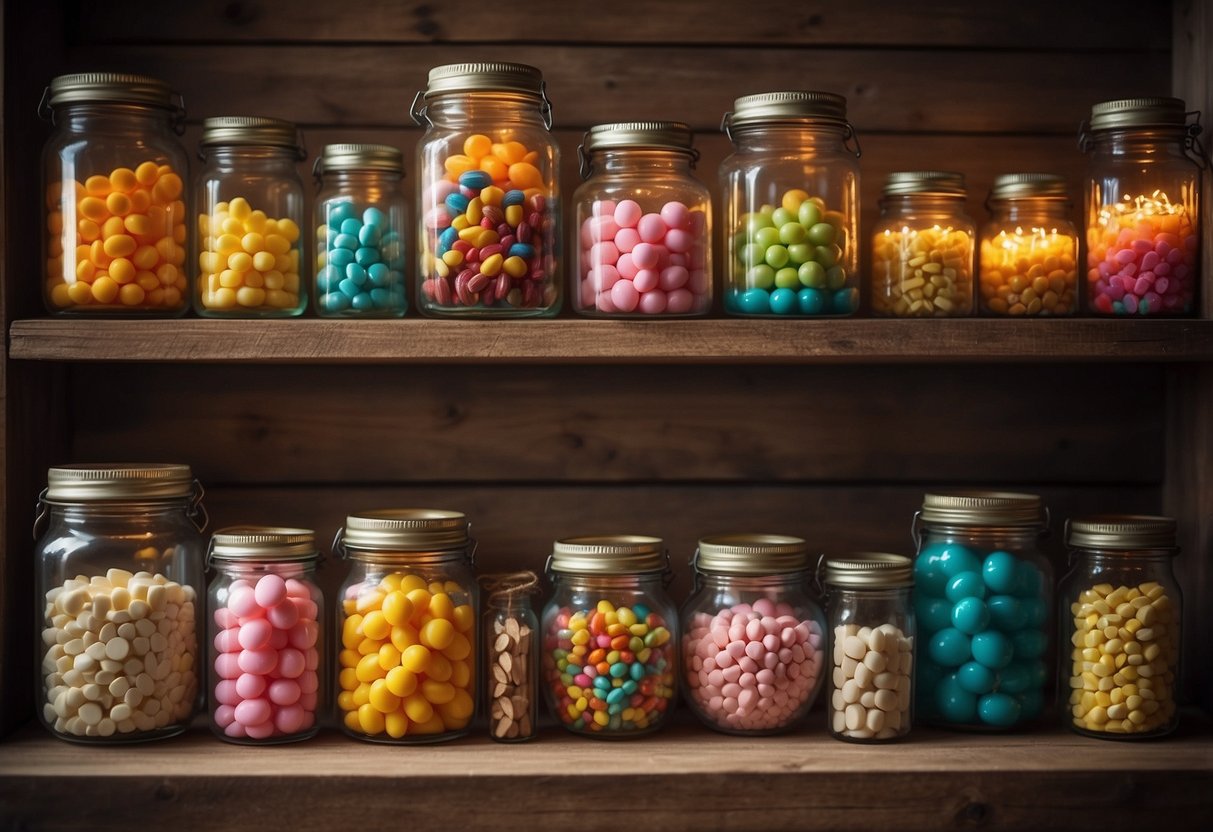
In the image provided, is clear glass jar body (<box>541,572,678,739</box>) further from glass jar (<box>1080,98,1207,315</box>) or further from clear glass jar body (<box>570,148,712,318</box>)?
glass jar (<box>1080,98,1207,315</box>)

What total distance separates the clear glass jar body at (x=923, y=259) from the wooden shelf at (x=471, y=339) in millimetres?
84

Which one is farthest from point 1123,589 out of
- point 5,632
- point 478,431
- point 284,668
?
point 5,632

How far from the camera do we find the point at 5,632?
3.96 ft

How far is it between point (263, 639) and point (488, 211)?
479 millimetres

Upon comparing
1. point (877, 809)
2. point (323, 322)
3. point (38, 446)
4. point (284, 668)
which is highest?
point (323, 322)

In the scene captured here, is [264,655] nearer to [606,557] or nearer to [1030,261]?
[606,557]

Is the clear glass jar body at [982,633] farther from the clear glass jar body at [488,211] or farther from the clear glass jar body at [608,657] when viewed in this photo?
the clear glass jar body at [488,211]

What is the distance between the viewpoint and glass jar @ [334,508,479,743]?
1166 mm

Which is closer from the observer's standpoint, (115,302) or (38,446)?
(115,302)

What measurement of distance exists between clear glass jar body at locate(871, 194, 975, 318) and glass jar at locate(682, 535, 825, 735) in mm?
292

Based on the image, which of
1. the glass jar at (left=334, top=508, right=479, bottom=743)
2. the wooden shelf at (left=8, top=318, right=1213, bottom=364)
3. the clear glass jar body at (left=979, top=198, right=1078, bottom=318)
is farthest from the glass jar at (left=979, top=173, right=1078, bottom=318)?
the glass jar at (left=334, top=508, right=479, bottom=743)

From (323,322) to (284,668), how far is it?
1.14 feet

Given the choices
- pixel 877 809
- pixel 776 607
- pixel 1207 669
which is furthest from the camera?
pixel 1207 669

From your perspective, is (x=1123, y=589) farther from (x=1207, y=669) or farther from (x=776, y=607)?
(x=776, y=607)
